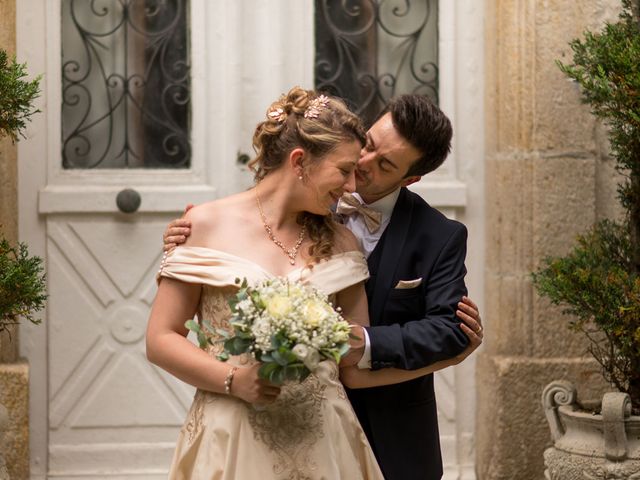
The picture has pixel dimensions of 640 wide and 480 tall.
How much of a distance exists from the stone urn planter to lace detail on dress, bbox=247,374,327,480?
1.99 meters

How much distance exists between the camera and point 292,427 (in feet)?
11.8

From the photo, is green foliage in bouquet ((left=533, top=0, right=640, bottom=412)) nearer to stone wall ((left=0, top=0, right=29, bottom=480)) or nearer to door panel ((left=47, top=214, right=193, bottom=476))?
door panel ((left=47, top=214, right=193, bottom=476))

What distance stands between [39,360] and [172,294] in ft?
9.37

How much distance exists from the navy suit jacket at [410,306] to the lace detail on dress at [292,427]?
0.33 metres

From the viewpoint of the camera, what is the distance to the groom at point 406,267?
3848 mm

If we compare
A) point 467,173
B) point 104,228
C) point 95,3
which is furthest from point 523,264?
point 95,3

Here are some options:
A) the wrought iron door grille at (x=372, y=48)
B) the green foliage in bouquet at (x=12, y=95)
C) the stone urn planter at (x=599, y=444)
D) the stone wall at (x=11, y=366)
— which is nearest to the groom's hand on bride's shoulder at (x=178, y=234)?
the green foliage in bouquet at (x=12, y=95)

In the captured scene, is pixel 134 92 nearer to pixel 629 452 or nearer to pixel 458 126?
pixel 458 126

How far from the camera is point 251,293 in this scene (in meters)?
3.29

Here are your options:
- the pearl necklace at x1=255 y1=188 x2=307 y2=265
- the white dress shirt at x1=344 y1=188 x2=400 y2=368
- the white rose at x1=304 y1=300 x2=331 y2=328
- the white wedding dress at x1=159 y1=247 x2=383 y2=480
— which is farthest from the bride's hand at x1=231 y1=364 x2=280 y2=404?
the white dress shirt at x1=344 y1=188 x2=400 y2=368

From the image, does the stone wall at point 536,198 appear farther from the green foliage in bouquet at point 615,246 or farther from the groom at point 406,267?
the groom at point 406,267

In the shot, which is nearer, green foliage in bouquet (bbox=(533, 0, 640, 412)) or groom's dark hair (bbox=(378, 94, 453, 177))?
groom's dark hair (bbox=(378, 94, 453, 177))

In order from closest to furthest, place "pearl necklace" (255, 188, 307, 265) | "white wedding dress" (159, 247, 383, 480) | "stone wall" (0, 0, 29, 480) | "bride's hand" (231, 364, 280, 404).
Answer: "bride's hand" (231, 364, 280, 404) < "white wedding dress" (159, 247, 383, 480) < "pearl necklace" (255, 188, 307, 265) < "stone wall" (0, 0, 29, 480)

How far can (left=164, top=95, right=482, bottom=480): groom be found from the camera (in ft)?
12.6
